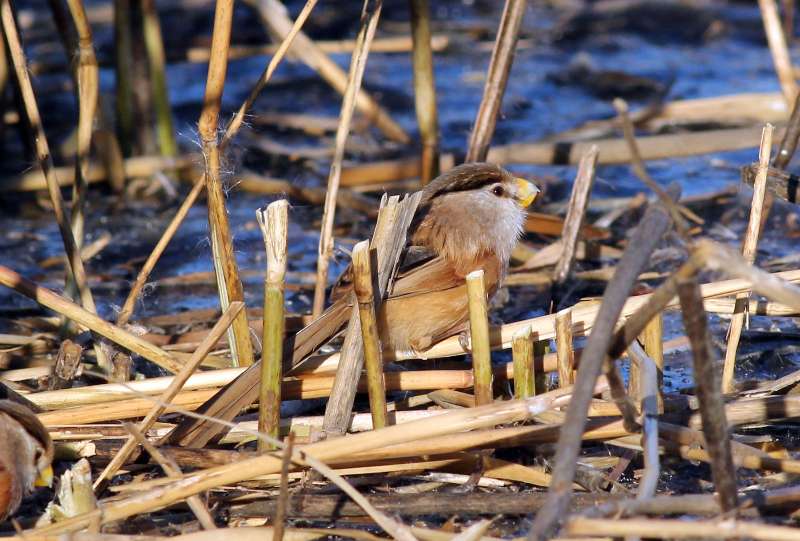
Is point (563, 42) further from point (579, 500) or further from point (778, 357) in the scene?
point (579, 500)

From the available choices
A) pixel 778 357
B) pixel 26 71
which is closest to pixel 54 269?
pixel 26 71

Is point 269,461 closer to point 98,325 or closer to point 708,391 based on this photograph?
point 98,325

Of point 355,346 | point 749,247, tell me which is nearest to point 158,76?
point 355,346

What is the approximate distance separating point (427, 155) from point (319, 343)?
2.58 metres

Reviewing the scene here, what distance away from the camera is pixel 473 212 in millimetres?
4250

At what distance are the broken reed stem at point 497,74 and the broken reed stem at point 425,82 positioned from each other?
0.57 metres

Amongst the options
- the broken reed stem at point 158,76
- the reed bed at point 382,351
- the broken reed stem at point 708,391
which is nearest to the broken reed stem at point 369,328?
the reed bed at point 382,351

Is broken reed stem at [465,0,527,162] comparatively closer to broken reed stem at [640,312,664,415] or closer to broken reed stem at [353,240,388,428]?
broken reed stem at [640,312,664,415]

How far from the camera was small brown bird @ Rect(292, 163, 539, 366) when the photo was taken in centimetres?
394

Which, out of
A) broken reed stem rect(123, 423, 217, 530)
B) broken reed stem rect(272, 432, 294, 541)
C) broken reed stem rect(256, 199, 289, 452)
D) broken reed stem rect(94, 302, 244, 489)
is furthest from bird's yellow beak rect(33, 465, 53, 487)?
broken reed stem rect(272, 432, 294, 541)

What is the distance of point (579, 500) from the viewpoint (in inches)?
129

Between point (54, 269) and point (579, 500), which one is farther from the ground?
point (54, 269)

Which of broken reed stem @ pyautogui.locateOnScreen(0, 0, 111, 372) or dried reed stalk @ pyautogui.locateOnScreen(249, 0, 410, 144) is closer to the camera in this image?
broken reed stem @ pyautogui.locateOnScreen(0, 0, 111, 372)

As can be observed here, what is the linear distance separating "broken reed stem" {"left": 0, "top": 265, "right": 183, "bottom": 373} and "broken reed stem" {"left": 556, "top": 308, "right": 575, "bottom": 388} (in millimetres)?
1372
